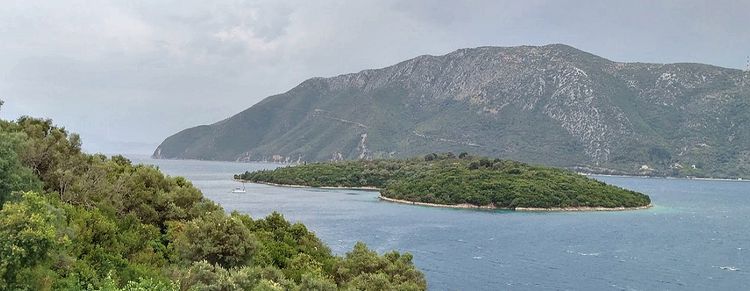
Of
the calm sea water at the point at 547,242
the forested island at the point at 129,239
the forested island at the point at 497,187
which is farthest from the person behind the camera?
the forested island at the point at 497,187

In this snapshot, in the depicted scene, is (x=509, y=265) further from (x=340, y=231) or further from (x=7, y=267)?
(x=7, y=267)

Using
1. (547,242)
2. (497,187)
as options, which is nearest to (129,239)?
(547,242)

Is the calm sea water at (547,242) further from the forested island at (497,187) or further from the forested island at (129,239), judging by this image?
the forested island at (129,239)

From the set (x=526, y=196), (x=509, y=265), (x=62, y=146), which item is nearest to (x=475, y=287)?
(x=509, y=265)

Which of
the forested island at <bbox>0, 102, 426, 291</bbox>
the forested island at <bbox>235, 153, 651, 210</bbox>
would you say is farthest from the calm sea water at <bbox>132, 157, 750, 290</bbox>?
the forested island at <bbox>0, 102, 426, 291</bbox>

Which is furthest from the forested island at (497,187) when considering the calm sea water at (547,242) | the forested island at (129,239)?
the forested island at (129,239)

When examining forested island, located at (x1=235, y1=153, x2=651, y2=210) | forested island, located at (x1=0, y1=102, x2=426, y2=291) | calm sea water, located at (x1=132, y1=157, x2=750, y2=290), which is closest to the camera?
forested island, located at (x1=0, y1=102, x2=426, y2=291)

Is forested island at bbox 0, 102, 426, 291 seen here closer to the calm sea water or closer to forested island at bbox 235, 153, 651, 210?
the calm sea water

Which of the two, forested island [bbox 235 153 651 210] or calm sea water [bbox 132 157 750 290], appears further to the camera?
forested island [bbox 235 153 651 210]
